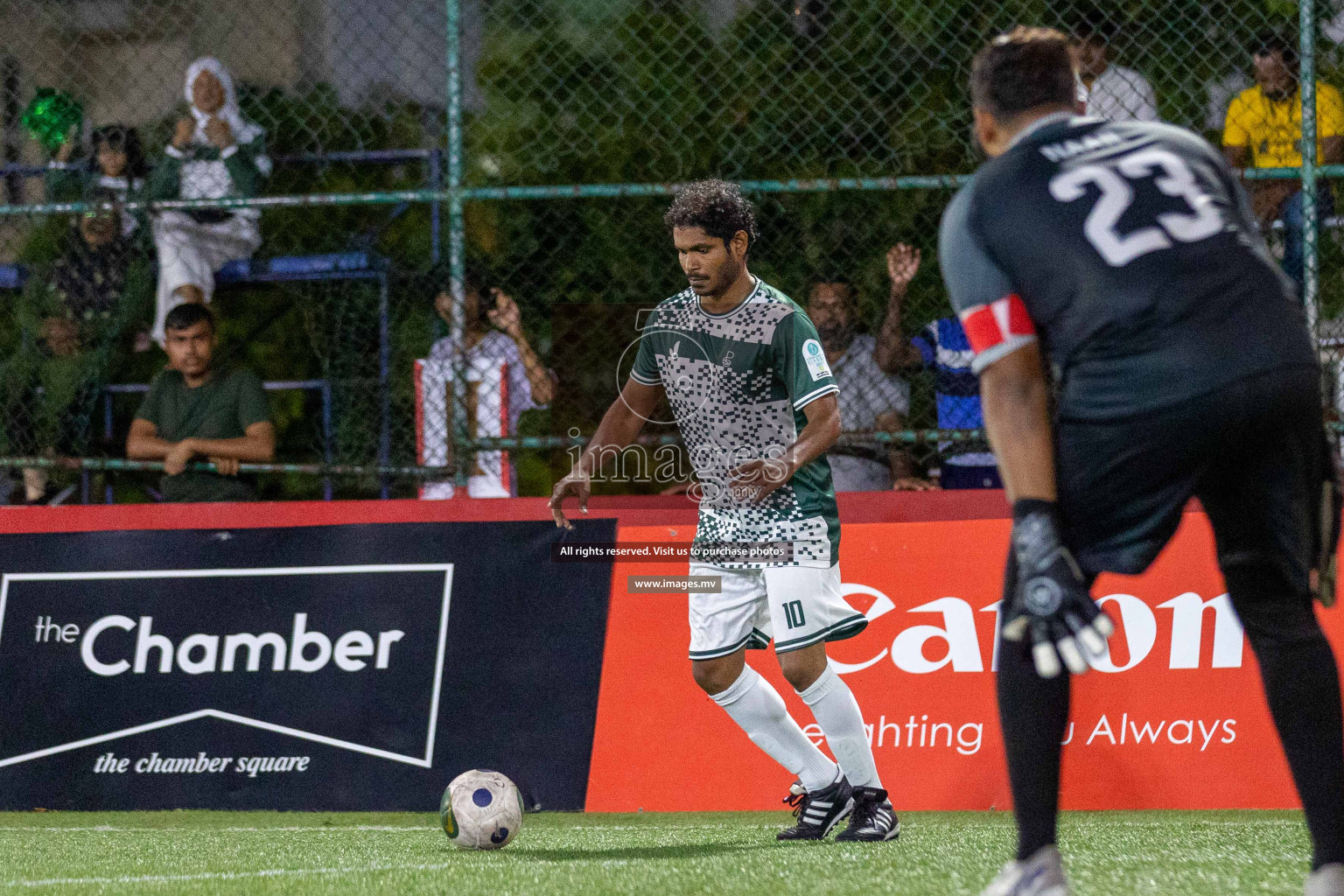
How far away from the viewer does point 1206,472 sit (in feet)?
9.73

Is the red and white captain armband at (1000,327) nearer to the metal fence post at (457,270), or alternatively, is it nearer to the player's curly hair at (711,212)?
the player's curly hair at (711,212)

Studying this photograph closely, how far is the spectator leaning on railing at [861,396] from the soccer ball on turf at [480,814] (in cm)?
271

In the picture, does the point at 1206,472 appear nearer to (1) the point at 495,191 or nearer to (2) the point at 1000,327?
(2) the point at 1000,327

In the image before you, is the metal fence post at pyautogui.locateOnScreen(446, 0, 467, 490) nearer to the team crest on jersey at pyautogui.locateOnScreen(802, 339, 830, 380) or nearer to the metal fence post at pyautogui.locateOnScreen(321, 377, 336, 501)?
the metal fence post at pyautogui.locateOnScreen(321, 377, 336, 501)

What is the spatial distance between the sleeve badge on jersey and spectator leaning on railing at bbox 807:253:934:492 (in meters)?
4.04

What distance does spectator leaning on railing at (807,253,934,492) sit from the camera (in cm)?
709

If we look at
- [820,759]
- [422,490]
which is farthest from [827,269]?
[820,759]

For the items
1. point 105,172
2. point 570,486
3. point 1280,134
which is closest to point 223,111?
point 105,172

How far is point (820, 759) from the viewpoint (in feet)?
17.4

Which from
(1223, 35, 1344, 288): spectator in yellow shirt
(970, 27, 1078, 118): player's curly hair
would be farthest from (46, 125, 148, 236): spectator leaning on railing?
(970, 27, 1078, 118): player's curly hair

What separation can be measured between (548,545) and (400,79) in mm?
3217

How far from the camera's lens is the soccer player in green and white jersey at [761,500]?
5160 millimetres

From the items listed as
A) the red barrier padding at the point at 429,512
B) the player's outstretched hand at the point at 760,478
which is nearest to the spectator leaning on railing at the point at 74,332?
the red barrier padding at the point at 429,512

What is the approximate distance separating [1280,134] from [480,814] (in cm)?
486
